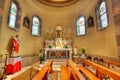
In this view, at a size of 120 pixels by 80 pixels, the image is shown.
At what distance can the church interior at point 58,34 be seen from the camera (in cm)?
504

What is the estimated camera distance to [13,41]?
5668mm

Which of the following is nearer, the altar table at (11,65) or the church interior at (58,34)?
the altar table at (11,65)

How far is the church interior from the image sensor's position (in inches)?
198

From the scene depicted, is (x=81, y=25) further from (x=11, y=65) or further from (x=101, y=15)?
(x=11, y=65)

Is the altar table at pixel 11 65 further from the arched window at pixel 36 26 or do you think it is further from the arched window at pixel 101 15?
the arched window at pixel 101 15

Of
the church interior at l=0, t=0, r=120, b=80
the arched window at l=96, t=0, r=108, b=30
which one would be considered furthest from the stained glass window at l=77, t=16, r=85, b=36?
the arched window at l=96, t=0, r=108, b=30

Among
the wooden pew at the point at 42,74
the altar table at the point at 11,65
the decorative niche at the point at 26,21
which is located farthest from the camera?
the decorative niche at the point at 26,21

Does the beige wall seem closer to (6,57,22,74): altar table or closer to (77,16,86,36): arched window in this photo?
(77,16,86,36): arched window

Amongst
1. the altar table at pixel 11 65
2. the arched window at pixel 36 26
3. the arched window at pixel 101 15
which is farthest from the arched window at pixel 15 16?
the arched window at pixel 101 15

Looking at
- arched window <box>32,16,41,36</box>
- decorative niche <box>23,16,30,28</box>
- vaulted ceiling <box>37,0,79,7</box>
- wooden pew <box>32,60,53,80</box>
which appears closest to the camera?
wooden pew <box>32,60,53,80</box>

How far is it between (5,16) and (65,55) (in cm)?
524

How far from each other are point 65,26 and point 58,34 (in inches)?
44.0

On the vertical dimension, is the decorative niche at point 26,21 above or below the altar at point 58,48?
above

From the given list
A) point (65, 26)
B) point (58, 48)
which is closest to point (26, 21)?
point (58, 48)
